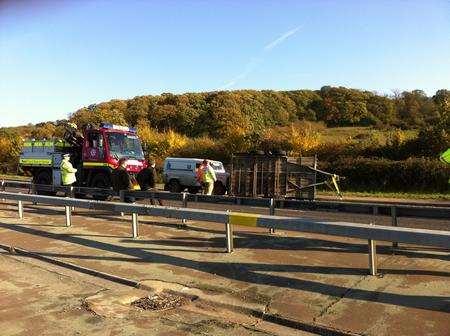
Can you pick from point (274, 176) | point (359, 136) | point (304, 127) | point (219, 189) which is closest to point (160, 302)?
point (274, 176)

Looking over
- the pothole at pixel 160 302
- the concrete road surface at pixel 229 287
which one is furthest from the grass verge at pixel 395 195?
the pothole at pixel 160 302

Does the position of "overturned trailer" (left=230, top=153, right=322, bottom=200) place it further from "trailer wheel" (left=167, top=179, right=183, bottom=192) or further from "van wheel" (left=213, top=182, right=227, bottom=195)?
"trailer wheel" (left=167, top=179, right=183, bottom=192)

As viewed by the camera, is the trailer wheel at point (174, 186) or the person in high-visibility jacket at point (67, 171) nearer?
the person in high-visibility jacket at point (67, 171)

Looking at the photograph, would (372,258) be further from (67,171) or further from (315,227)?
(67,171)

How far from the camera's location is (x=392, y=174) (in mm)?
26844

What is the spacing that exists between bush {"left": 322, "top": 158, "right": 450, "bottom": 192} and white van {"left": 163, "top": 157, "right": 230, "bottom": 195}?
712 cm

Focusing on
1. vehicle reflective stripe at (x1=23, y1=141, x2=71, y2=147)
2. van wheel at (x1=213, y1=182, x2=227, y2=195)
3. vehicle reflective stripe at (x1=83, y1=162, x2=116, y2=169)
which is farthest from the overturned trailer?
vehicle reflective stripe at (x1=23, y1=141, x2=71, y2=147)

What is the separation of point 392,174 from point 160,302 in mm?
22737

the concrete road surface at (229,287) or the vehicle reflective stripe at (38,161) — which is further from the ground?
the vehicle reflective stripe at (38,161)

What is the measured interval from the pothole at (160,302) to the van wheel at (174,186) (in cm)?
1943

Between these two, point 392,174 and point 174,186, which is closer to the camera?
point 174,186

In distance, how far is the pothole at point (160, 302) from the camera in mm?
6012

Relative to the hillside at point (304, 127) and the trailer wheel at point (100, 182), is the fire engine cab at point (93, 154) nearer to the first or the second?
the trailer wheel at point (100, 182)

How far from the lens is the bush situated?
25.6 m
